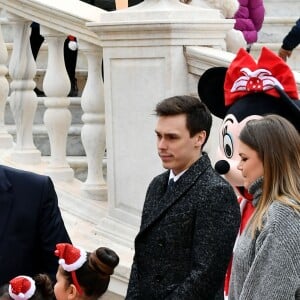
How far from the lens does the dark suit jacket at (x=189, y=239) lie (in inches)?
180

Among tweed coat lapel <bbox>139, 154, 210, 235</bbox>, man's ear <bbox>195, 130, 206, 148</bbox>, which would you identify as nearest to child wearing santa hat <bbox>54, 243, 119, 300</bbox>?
tweed coat lapel <bbox>139, 154, 210, 235</bbox>

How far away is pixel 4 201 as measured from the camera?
15.1 ft

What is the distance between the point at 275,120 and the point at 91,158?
2.49 m

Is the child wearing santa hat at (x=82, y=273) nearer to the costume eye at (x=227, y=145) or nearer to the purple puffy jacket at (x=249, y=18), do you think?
the costume eye at (x=227, y=145)

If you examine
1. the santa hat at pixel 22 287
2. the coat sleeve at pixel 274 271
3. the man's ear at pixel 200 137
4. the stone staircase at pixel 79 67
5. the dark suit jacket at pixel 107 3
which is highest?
the man's ear at pixel 200 137

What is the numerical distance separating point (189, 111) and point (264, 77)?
1.58 ft

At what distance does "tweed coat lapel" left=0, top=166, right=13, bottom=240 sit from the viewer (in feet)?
15.1

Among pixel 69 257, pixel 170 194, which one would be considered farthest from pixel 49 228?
pixel 170 194

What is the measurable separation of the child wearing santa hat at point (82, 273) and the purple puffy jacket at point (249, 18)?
456 centimetres

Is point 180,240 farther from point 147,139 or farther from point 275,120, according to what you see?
point 147,139

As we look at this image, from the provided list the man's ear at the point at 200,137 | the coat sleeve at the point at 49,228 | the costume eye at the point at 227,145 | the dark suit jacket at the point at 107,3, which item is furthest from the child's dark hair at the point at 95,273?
the dark suit jacket at the point at 107,3

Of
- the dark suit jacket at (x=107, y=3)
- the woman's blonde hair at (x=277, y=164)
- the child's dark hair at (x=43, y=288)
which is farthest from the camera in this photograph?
the dark suit jacket at (x=107, y=3)

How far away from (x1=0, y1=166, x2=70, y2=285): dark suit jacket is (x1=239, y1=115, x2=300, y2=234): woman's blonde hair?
0.84 metres

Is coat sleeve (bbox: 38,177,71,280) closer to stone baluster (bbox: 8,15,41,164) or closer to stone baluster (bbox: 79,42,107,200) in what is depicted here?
stone baluster (bbox: 79,42,107,200)
